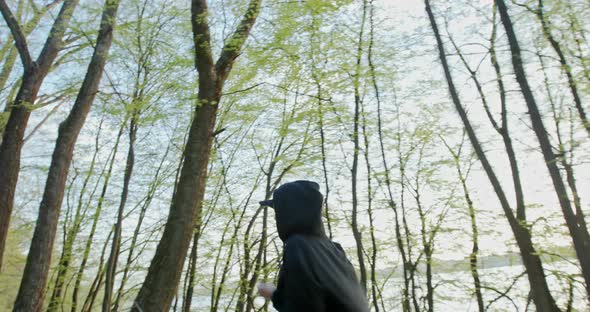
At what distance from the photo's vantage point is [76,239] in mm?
9680

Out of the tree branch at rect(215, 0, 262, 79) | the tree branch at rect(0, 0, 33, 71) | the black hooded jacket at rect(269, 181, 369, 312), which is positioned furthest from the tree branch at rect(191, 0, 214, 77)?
the tree branch at rect(0, 0, 33, 71)

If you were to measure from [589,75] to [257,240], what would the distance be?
658 centimetres

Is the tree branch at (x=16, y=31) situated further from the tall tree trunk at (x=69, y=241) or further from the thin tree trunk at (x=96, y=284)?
the thin tree trunk at (x=96, y=284)

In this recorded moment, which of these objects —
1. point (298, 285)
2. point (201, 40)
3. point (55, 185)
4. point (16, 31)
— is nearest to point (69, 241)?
point (55, 185)

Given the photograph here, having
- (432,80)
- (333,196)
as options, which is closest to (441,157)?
(432,80)

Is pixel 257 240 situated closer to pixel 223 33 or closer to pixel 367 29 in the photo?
pixel 223 33

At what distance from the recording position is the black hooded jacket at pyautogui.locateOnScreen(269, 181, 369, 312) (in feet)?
4.47

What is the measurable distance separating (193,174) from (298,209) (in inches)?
83.7

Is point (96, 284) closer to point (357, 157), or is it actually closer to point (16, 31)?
point (16, 31)

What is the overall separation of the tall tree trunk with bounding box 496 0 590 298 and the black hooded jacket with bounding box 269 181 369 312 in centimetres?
423

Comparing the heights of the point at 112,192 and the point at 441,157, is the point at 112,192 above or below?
below

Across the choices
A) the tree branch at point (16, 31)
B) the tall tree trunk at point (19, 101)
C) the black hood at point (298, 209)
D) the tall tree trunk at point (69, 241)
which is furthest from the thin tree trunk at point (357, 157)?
the tall tree trunk at point (69, 241)

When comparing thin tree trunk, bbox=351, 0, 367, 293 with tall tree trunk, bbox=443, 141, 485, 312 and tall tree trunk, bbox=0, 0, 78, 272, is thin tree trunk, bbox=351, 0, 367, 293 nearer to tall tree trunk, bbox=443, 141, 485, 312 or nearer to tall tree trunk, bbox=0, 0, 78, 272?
tall tree trunk, bbox=443, 141, 485, 312

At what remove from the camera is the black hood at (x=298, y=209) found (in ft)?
5.07
